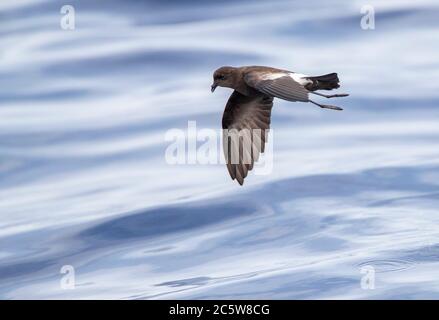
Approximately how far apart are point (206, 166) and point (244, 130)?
20.0 feet

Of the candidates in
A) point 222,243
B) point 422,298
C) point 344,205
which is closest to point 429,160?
point 344,205

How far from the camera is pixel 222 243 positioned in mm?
15031

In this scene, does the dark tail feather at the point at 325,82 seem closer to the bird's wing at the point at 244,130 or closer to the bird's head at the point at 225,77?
the bird's head at the point at 225,77

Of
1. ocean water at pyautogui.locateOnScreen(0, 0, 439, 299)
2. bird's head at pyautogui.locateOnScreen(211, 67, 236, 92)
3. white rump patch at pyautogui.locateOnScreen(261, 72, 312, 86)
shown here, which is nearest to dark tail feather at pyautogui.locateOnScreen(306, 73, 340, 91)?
white rump patch at pyautogui.locateOnScreen(261, 72, 312, 86)

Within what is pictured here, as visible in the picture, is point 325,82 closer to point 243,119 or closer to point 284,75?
point 284,75

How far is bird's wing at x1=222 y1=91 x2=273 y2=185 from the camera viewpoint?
11.5m

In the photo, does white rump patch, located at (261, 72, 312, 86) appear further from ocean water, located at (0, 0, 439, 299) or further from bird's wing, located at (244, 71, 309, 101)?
ocean water, located at (0, 0, 439, 299)

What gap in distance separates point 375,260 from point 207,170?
3933 millimetres

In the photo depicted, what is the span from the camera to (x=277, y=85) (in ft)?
32.8

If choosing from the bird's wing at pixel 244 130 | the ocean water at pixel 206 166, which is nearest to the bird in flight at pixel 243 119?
the bird's wing at pixel 244 130

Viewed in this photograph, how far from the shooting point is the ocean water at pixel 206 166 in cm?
1405

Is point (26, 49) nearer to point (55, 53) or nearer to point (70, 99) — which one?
point (55, 53)

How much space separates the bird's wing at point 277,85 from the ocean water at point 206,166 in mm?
2892

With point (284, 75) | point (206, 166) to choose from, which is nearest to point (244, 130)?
point (284, 75)
